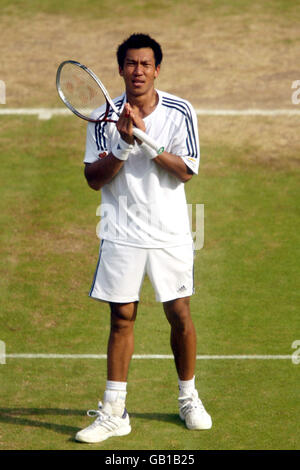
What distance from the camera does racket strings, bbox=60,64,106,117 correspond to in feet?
23.2

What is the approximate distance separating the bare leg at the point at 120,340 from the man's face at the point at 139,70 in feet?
4.90

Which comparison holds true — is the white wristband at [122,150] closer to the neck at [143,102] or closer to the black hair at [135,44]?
the neck at [143,102]

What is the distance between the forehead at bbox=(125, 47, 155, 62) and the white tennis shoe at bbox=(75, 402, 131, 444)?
2.40 m

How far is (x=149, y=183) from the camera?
6605 millimetres

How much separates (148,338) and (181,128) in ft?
8.82

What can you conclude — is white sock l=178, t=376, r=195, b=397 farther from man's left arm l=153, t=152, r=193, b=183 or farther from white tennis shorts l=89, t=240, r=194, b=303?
man's left arm l=153, t=152, r=193, b=183

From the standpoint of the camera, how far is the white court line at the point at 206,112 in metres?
14.0

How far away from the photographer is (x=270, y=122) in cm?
1381

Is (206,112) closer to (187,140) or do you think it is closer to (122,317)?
(187,140)

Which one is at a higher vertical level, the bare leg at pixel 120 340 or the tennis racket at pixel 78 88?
the tennis racket at pixel 78 88

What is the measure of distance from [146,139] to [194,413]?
1996 mm
